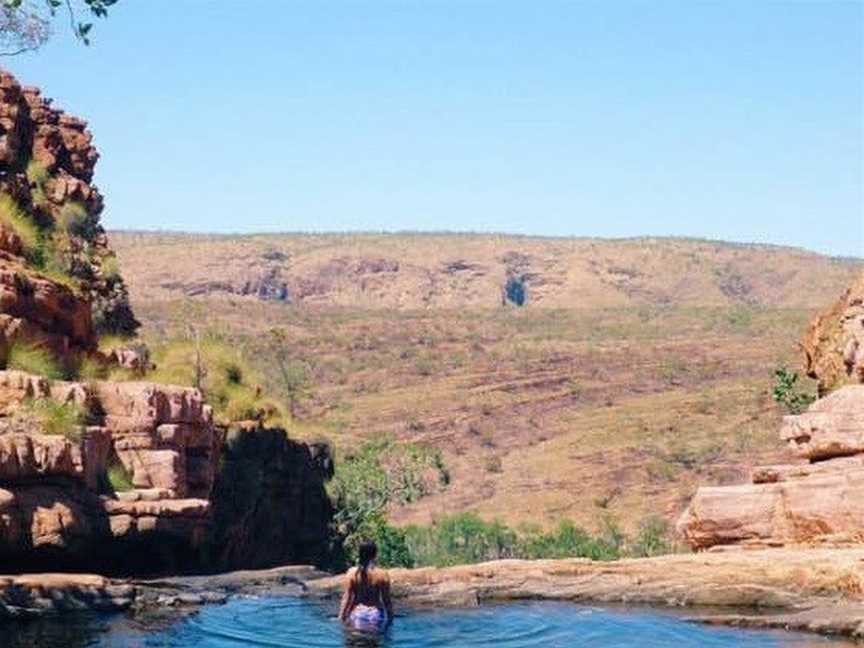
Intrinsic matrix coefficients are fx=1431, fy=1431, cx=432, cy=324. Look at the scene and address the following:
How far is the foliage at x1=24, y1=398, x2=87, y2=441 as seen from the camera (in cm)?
1584

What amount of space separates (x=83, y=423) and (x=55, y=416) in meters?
0.88

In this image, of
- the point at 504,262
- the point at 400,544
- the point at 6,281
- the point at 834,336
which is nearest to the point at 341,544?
the point at 400,544

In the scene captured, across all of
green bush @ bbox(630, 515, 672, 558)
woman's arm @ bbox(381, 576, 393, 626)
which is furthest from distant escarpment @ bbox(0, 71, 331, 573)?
green bush @ bbox(630, 515, 672, 558)

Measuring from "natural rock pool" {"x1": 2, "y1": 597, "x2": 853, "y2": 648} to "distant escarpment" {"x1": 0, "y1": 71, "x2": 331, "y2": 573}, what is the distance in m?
1.43

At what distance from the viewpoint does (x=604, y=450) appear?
218ft

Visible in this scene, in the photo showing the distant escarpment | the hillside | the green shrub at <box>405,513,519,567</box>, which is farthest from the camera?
the hillside

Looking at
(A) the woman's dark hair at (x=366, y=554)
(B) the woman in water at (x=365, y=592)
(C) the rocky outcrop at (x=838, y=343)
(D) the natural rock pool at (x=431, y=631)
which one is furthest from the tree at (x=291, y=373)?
(B) the woman in water at (x=365, y=592)

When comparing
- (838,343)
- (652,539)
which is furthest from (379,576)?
(652,539)

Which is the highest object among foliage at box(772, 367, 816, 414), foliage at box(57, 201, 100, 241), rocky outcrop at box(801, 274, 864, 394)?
foliage at box(57, 201, 100, 241)

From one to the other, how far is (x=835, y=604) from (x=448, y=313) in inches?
3810

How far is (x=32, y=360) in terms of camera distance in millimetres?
17328

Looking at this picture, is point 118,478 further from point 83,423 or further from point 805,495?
point 805,495

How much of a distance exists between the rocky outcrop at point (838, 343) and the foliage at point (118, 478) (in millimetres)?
9861

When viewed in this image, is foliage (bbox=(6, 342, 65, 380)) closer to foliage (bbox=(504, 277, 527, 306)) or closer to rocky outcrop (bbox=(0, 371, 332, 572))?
rocky outcrop (bbox=(0, 371, 332, 572))
